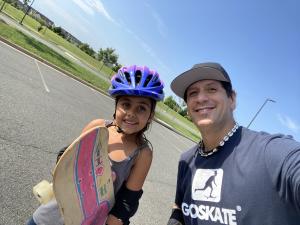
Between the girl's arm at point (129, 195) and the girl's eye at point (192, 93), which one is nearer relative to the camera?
the girl's arm at point (129, 195)

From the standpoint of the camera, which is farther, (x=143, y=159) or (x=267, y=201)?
(x=143, y=159)

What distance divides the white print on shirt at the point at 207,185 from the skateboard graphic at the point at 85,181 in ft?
1.88

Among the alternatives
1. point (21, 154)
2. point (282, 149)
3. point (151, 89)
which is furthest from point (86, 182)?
point (21, 154)

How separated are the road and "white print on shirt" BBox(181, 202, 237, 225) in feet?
7.05

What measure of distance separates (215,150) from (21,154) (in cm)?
385

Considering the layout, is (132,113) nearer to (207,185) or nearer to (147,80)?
(147,80)

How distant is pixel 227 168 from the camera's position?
202 cm

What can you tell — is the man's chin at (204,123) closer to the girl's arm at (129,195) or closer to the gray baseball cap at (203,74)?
the gray baseball cap at (203,74)

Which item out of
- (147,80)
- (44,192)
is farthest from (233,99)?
(44,192)

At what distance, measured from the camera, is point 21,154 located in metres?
5.16

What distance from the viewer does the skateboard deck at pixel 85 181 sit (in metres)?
1.76

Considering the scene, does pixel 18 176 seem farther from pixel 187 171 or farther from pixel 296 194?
pixel 296 194

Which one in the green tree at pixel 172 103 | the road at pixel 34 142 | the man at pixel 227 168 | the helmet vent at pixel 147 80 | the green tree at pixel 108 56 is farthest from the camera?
the green tree at pixel 172 103

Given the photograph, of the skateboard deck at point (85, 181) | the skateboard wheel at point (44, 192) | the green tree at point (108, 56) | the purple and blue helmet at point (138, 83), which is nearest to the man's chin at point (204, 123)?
the purple and blue helmet at point (138, 83)
